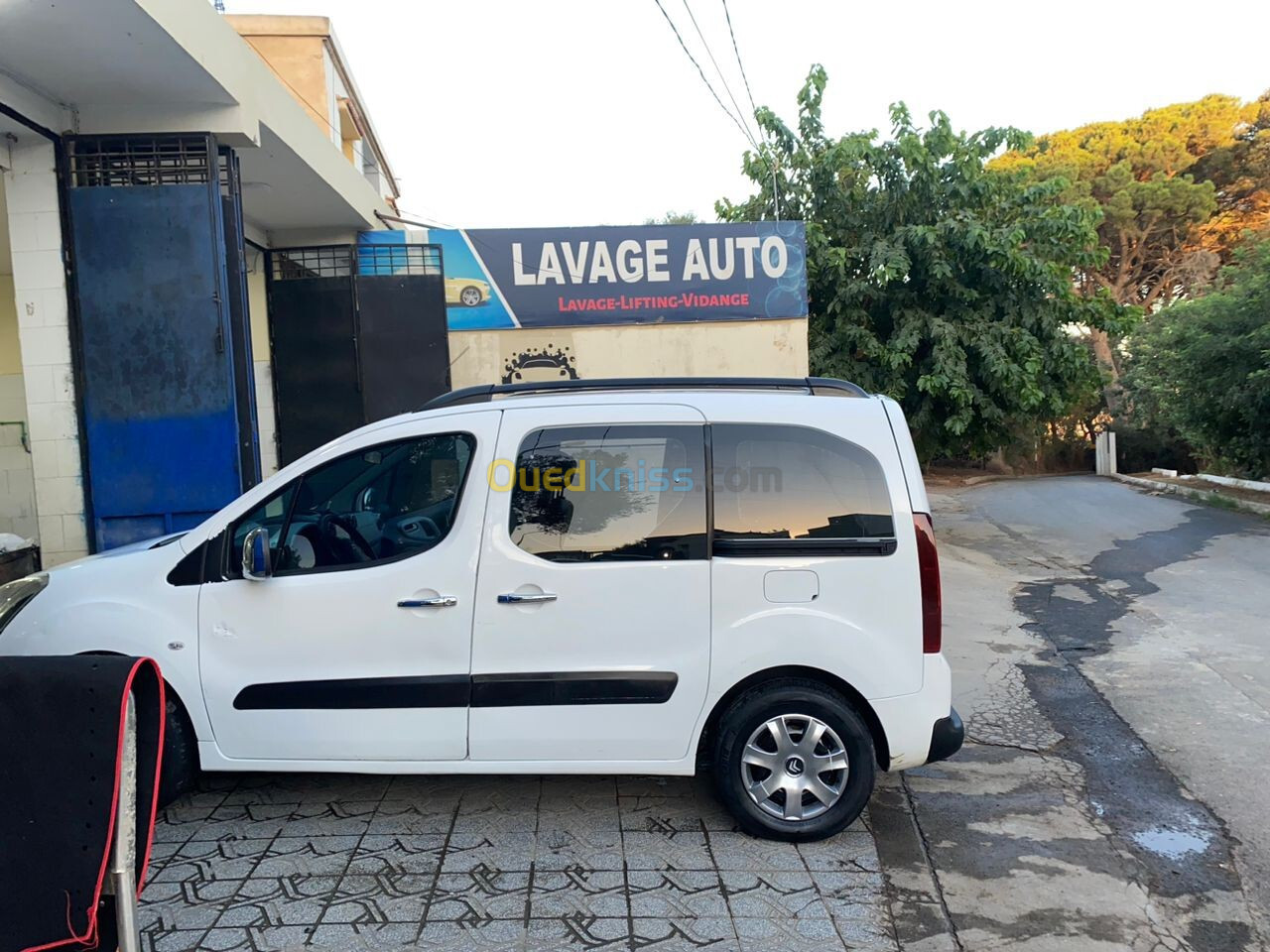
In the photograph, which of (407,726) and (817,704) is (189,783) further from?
(817,704)

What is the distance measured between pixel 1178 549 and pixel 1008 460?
2104cm

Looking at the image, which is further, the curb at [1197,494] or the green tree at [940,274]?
the curb at [1197,494]

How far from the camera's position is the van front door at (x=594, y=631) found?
385 centimetres

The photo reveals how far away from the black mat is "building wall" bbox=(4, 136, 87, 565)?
573 cm

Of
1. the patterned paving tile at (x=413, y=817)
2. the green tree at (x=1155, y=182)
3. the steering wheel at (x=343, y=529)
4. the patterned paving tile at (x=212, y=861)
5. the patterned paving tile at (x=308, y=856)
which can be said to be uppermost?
the green tree at (x=1155, y=182)

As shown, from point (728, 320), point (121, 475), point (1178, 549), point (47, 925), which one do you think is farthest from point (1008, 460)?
point (47, 925)

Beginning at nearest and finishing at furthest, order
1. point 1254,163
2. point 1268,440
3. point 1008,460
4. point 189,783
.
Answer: point 189,783, point 1268,440, point 1254,163, point 1008,460

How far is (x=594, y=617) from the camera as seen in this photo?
3852 mm

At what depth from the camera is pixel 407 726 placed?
12.7 ft

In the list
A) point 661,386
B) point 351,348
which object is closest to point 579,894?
point 661,386

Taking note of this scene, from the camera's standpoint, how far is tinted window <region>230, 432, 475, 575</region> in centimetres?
399

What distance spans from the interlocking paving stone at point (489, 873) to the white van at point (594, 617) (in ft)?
0.95

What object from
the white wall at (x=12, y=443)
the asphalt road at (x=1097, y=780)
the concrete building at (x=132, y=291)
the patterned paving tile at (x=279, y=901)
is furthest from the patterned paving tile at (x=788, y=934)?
the white wall at (x=12, y=443)

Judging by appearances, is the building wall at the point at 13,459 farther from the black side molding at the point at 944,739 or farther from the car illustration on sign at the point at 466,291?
the black side molding at the point at 944,739
